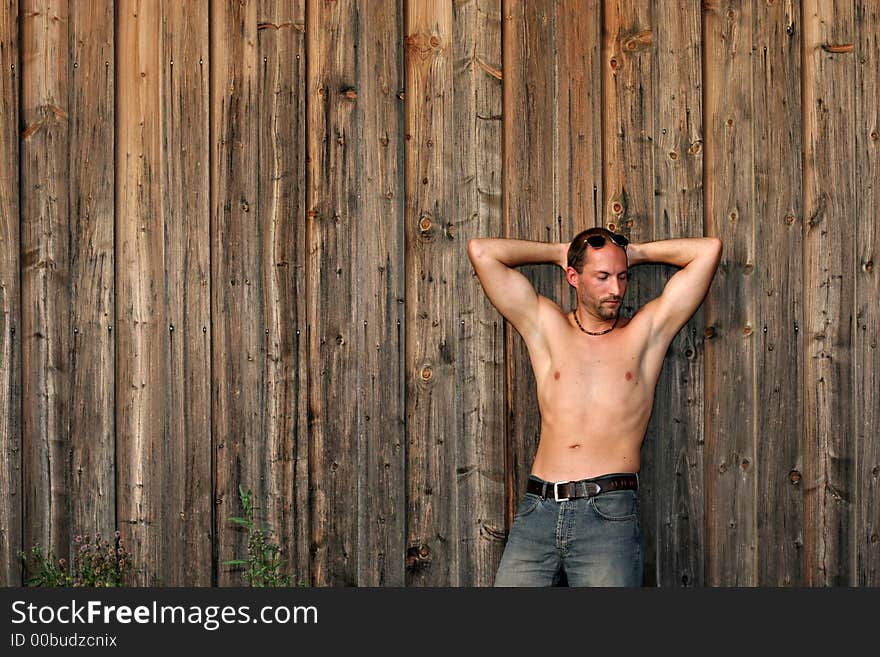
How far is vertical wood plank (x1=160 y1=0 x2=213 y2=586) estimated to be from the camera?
4047mm

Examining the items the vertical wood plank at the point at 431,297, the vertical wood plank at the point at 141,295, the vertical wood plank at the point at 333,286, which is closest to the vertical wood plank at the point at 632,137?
the vertical wood plank at the point at 431,297

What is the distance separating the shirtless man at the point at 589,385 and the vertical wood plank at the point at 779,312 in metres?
0.39

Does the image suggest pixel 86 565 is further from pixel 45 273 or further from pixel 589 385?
pixel 589 385

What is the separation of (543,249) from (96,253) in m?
1.86

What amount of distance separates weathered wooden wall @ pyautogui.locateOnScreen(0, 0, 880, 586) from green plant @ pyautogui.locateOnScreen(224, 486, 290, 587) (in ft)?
0.21

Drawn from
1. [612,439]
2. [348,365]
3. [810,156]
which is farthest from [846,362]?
[348,365]

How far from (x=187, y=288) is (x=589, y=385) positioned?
1703 millimetres

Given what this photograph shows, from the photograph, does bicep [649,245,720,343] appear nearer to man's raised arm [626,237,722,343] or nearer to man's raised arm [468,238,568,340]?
man's raised arm [626,237,722,343]

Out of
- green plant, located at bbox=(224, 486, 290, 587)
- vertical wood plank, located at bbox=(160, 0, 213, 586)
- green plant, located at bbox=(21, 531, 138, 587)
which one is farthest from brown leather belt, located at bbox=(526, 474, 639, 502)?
green plant, located at bbox=(21, 531, 138, 587)

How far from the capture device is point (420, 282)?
4062 mm

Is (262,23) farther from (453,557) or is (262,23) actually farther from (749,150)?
(453,557)

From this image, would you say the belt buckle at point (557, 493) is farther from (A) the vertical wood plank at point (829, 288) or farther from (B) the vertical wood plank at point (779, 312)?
(A) the vertical wood plank at point (829, 288)

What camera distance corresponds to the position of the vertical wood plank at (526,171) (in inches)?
159

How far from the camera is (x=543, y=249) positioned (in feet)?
12.7
